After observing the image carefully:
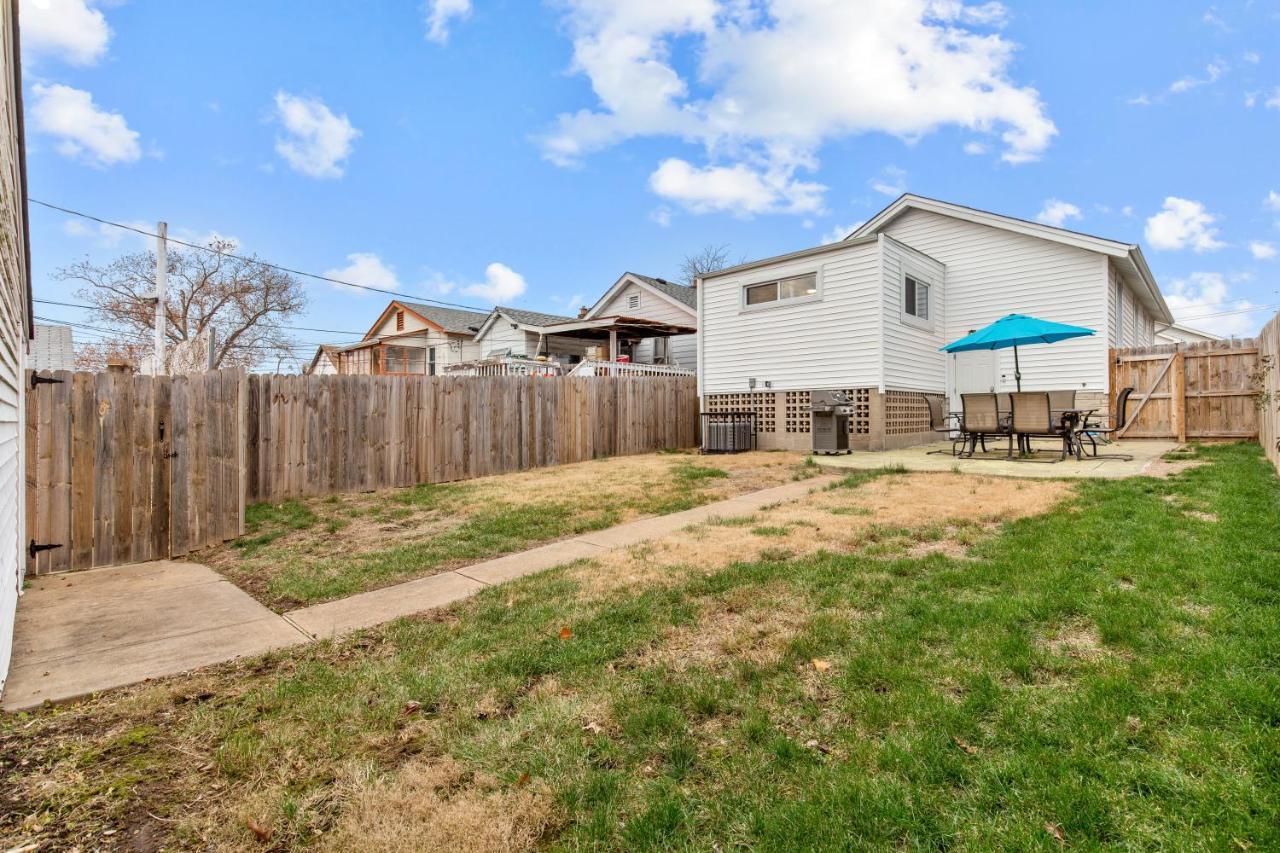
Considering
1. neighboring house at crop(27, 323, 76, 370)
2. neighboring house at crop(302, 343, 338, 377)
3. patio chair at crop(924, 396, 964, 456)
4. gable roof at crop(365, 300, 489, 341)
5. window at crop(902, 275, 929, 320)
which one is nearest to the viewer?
neighboring house at crop(27, 323, 76, 370)

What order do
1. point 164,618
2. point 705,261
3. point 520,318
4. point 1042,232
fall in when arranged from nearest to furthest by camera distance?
1. point 164,618
2. point 1042,232
3. point 520,318
4. point 705,261

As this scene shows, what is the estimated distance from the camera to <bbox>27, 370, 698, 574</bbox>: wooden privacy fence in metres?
4.90

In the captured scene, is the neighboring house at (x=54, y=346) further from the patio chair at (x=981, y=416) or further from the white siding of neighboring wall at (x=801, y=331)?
the patio chair at (x=981, y=416)

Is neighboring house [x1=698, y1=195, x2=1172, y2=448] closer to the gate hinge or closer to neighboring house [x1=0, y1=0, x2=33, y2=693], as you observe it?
the gate hinge

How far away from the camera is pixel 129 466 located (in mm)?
5195

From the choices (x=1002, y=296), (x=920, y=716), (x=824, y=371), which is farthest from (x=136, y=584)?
(x=1002, y=296)

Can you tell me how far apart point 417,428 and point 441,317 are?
22913 millimetres

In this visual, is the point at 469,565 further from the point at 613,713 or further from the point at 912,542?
the point at 912,542

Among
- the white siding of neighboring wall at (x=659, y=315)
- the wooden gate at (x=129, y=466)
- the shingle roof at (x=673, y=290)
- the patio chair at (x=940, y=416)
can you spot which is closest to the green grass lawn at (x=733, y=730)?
the wooden gate at (x=129, y=466)

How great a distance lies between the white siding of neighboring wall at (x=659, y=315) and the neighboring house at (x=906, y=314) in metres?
8.31

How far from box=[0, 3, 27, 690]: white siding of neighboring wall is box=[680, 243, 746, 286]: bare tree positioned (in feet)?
116

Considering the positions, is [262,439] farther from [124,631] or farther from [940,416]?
[940,416]

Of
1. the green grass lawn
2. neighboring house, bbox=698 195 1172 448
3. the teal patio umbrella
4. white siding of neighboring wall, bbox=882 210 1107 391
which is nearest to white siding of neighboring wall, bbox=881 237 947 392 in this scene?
neighboring house, bbox=698 195 1172 448

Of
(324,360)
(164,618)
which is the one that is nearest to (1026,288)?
(164,618)
